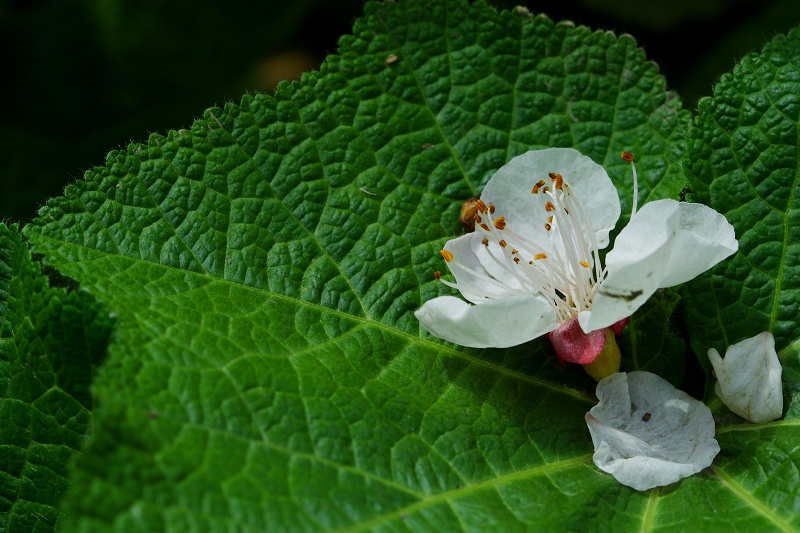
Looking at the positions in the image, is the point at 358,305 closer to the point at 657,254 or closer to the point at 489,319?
the point at 489,319

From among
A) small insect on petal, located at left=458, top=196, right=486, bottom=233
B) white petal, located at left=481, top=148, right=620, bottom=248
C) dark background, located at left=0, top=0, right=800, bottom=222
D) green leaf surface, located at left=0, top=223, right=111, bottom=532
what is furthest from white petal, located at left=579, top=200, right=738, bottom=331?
dark background, located at left=0, top=0, right=800, bottom=222

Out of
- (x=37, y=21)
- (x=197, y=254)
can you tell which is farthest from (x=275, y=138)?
(x=37, y=21)

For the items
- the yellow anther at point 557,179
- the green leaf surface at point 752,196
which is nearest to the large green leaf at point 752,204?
the green leaf surface at point 752,196

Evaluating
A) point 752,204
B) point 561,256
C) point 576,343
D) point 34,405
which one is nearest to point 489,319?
point 576,343

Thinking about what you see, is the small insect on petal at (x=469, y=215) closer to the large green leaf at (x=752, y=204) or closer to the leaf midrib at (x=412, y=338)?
the leaf midrib at (x=412, y=338)

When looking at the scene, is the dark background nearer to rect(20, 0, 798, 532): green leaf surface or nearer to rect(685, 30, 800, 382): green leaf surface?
rect(20, 0, 798, 532): green leaf surface

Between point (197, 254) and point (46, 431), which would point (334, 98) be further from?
point (46, 431)
